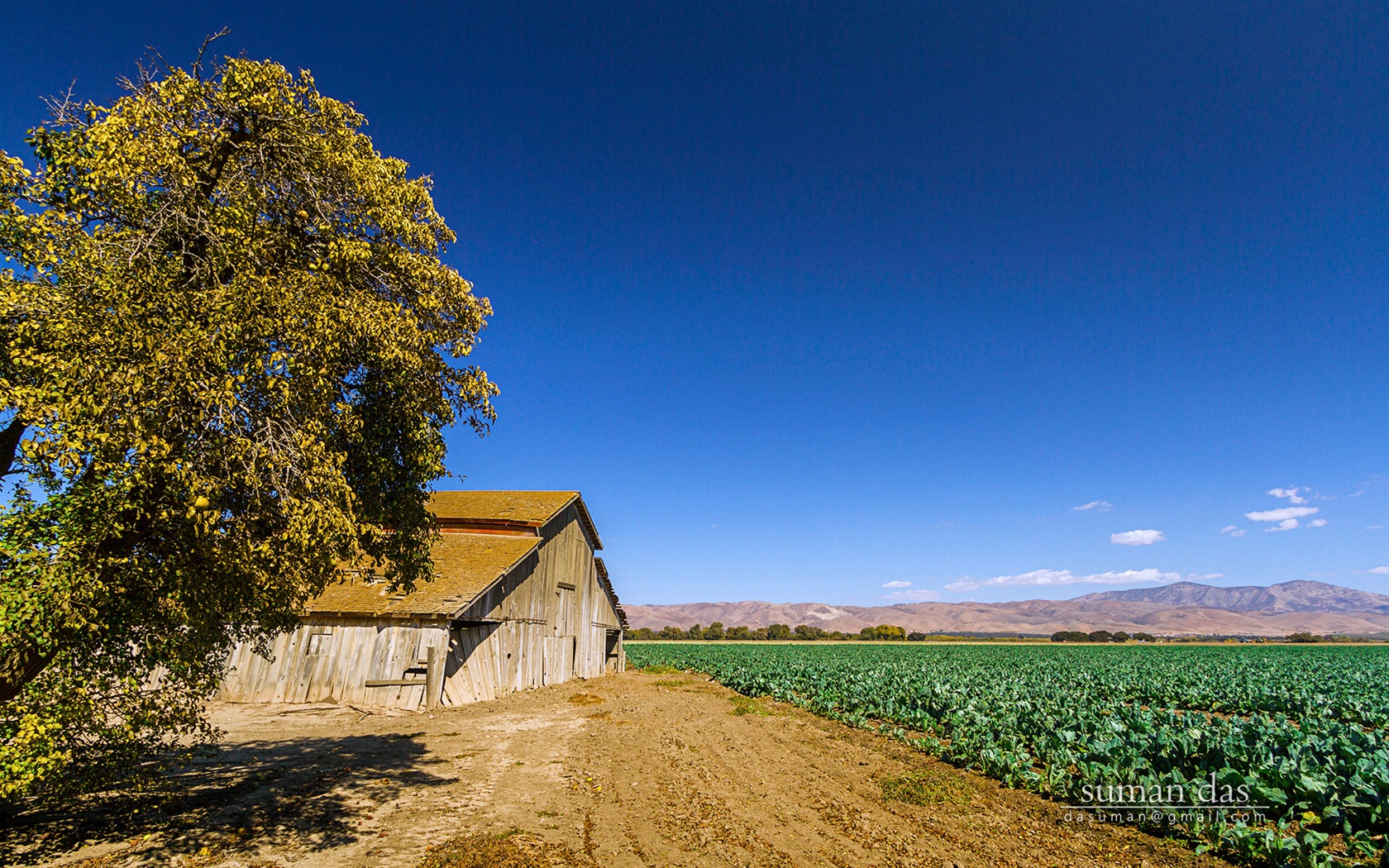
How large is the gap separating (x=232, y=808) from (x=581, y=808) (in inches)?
209

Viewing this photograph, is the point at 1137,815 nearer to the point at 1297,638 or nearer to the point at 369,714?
the point at 369,714

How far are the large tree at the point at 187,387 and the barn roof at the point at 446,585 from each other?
10.6 meters

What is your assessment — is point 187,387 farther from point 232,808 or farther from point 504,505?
point 504,505

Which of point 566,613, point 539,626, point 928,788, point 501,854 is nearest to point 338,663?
point 539,626

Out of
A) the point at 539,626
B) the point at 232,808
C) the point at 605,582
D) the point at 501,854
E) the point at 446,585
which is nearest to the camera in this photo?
the point at 501,854

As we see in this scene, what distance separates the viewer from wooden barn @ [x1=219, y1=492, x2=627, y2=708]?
62.3 feet

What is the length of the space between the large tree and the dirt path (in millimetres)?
1888

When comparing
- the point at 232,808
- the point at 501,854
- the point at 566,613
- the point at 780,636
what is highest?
the point at 566,613

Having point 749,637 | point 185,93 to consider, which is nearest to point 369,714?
point 185,93

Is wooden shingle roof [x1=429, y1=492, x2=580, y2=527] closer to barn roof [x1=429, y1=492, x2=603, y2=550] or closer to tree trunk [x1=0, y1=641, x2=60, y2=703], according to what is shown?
barn roof [x1=429, y1=492, x2=603, y2=550]

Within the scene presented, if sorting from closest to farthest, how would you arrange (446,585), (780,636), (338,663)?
1. (338,663)
2. (446,585)
3. (780,636)

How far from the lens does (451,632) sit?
19391 millimetres

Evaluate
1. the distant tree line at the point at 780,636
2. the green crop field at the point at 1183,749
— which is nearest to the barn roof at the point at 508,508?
the green crop field at the point at 1183,749

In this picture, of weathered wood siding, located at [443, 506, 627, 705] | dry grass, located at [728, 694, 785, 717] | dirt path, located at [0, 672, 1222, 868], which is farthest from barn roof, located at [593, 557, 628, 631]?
dirt path, located at [0, 672, 1222, 868]
